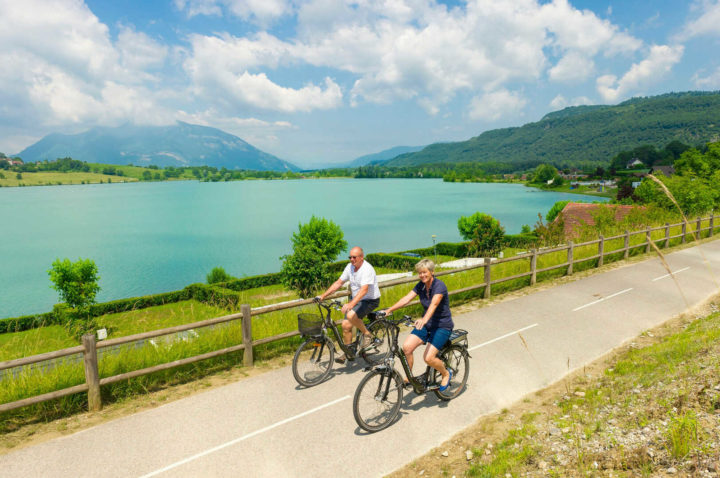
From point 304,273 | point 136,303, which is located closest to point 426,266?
point 304,273

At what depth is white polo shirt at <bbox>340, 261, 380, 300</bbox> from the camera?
6.91 metres

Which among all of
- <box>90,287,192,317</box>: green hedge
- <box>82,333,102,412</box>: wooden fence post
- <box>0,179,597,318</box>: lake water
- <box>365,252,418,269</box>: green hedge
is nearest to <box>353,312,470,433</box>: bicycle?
<box>82,333,102,412</box>: wooden fence post

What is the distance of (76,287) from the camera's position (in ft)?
69.7

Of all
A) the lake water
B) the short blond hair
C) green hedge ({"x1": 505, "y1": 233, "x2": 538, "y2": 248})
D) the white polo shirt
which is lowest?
the lake water

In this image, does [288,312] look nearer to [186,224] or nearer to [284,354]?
[284,354]

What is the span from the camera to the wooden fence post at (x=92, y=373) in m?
6.18

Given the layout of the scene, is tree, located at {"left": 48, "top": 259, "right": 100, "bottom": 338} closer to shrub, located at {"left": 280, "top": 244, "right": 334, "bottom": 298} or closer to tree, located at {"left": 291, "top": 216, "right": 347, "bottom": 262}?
shrub, located at {"left": 280, "top": 244, "right": 334, "bottom": 298}

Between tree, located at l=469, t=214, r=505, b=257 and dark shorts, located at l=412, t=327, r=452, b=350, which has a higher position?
dark shorts, located at l=412, t=327, r=452, b=350

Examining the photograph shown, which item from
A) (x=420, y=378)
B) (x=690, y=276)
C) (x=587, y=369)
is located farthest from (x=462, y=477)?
(x=690, y=276)

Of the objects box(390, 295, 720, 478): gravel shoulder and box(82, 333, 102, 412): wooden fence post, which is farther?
box(82, 333, 102, 412): wooden fence post

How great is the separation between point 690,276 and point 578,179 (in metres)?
186

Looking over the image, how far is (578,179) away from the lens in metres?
180

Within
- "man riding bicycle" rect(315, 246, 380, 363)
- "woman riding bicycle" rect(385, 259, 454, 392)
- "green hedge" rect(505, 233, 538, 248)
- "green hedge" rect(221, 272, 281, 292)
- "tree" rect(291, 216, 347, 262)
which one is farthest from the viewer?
"green hedge" rect(505, 233, 538, 248)

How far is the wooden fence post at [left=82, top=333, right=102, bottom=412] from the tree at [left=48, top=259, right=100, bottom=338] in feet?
54.5
